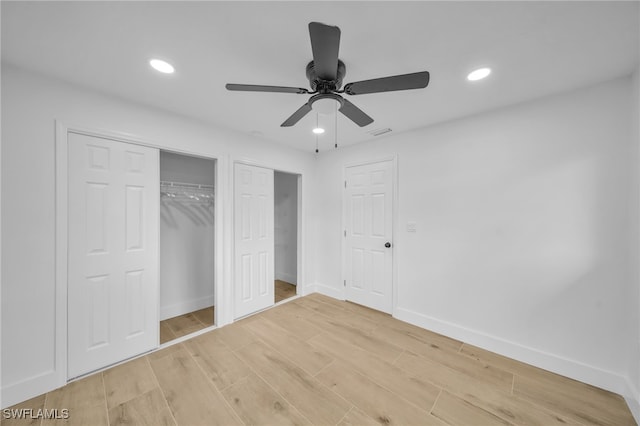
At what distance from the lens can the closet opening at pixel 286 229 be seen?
4559 mm

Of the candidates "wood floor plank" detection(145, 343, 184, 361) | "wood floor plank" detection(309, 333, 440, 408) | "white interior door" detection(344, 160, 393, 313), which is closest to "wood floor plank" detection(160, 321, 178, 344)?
"wood floor plank" detection(145, 343, 184, 361)

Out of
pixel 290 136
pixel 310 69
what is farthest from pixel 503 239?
pixel 290 136

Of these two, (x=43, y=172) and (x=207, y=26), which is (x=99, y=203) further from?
(x=207, y=26)

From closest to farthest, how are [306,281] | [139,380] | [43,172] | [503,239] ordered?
1. [43,172]
2. [139,380]
3. [503,239]
4. [306,281]

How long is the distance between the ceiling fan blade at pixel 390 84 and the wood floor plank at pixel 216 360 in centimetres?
239

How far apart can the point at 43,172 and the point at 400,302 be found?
3.73 meters

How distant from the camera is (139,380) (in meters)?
1.89

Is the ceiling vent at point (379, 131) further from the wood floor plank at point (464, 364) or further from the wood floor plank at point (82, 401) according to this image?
the wood floor plank at point (82, 401)

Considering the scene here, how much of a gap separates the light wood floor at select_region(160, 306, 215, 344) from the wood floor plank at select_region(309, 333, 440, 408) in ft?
4.72

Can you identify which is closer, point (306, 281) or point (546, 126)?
point (546, 126)

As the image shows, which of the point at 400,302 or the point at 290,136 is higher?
the point at 290,136

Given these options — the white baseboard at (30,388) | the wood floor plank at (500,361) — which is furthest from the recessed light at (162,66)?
the wood floor plank at (500,361)

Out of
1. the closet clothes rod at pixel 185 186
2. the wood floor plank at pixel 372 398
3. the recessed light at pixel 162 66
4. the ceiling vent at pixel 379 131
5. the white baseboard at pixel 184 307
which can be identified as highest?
the recessed light at pixel 162 66

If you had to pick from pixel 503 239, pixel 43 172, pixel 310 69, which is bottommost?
pixel 503 239
